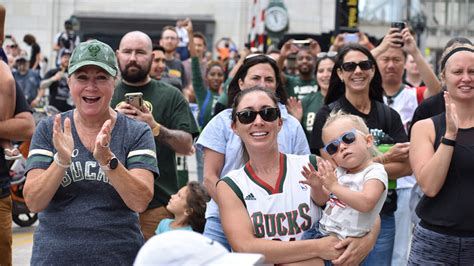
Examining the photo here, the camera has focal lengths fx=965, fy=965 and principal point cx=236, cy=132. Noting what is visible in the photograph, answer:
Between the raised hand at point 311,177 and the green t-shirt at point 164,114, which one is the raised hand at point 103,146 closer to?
the raised hand at point 311,177

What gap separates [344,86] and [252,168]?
224cm

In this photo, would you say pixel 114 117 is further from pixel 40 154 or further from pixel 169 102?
pixel 169 102

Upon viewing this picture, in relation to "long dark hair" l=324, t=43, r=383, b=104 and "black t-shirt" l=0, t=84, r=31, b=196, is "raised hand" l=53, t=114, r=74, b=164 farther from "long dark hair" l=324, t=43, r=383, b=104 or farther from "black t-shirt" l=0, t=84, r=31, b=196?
"long dark hair" l=324, t=43, r=383, b=104

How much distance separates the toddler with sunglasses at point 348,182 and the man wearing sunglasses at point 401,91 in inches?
93.6

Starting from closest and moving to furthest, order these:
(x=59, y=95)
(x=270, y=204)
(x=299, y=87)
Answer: (x=270, y=204)
(x=299, y=87)
(x=59, y=95)

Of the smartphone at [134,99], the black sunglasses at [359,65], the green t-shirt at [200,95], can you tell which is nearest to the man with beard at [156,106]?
the smartphone at [134,99]

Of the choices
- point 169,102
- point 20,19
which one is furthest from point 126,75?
point 20,19

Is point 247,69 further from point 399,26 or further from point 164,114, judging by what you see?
point 399,26

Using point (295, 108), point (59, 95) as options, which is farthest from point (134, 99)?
point (59, 95)

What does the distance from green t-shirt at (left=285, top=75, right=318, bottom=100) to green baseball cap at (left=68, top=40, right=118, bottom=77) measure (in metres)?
5.07

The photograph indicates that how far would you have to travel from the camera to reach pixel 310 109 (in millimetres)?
8789

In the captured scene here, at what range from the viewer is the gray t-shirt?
4.80m

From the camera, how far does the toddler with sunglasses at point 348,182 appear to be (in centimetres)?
492

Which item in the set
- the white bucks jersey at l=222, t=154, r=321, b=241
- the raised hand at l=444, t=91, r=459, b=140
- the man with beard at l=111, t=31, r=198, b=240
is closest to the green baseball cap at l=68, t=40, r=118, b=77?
the white bucks jersey at l=222, t=154, r=321, b=241
